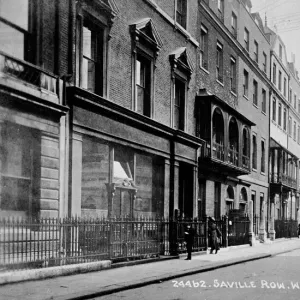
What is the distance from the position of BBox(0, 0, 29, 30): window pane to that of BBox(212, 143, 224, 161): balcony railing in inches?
578

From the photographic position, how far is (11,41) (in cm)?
1337

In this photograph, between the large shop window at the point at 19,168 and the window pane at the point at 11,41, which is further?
the window pane at the point at 11,41

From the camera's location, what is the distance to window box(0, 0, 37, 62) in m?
13.0

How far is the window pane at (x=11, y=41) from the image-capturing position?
42.8ft

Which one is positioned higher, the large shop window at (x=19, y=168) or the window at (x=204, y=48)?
the window at (x=204, y=48)

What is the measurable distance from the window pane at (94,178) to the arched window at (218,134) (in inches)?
408

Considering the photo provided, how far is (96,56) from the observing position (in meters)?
17.6

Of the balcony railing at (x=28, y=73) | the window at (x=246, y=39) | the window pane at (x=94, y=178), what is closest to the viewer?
the balcony railing at (x=28, y=73)

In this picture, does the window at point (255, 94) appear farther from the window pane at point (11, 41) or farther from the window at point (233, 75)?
the window pane at point (11, 41)

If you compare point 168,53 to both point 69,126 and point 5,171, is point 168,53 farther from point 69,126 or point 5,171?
point 5,171

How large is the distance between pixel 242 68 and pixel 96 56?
57.8ft

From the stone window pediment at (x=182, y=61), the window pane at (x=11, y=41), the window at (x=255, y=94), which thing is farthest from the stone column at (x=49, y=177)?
the window at (x=255, y=94)

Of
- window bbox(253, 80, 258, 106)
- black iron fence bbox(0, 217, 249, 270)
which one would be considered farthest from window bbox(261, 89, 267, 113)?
black iron fence bbox(0, 217, 249, 270)

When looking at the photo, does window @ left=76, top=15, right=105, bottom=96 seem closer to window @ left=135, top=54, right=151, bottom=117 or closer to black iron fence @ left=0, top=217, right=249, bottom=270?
window @ left=135, top=54, right=151, bottom=117
